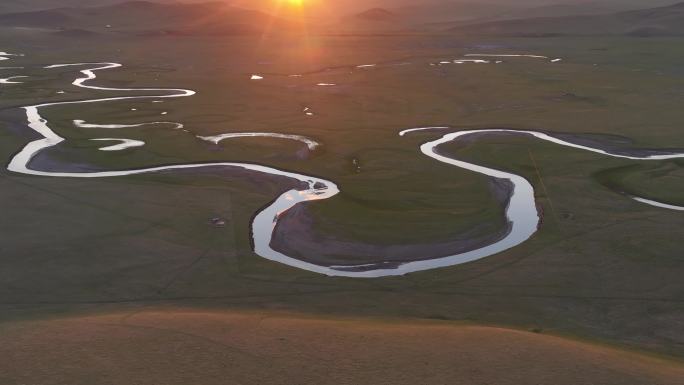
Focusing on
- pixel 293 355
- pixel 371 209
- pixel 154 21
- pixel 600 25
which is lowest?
pixel 371 209

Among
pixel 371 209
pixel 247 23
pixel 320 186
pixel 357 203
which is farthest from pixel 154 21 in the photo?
pixel 371 209

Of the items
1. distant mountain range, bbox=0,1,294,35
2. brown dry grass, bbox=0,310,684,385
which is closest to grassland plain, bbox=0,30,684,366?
brown dry grass, bbox=0,310,684,385

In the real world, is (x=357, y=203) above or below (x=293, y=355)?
below

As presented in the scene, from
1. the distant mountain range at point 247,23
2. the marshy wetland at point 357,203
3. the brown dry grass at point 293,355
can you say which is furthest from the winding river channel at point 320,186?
the distant mountain range at point 247,23

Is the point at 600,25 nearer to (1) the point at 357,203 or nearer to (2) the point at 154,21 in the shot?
(2) the point at 154,21

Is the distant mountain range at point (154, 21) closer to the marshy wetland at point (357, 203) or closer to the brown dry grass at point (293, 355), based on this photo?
the marshy wetland at point (357, 203)

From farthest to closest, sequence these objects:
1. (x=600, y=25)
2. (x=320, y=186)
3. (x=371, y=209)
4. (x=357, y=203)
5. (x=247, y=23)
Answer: (x=247, y=23), (x=600, y=25), (x=320, y=186), (x=357, y=203), (x=371, y=209)
